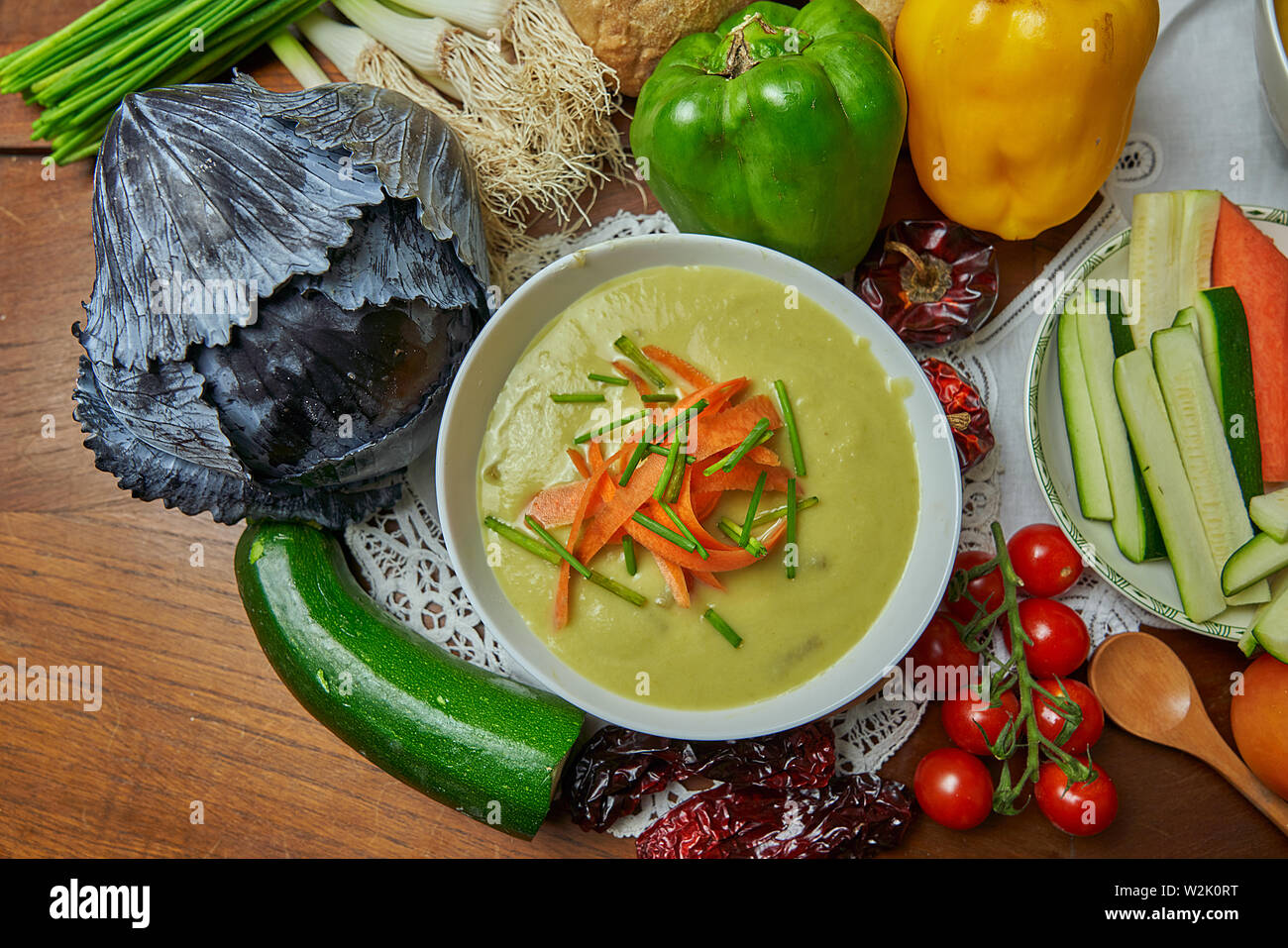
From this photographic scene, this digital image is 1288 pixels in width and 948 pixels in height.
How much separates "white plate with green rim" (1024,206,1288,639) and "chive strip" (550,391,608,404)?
90 cm

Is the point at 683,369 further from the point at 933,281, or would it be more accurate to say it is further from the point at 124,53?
the point at 124,53

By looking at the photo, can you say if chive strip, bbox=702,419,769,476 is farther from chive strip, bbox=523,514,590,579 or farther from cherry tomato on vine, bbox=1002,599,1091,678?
cherry tomato on vine, bbox=1002,599,1091,678

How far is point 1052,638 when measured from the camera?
1.87m

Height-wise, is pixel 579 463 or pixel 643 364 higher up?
pixel 643 364

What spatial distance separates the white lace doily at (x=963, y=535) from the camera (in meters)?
1.98

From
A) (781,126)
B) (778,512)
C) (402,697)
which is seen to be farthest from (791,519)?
(402,697)

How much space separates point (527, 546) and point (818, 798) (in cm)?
84

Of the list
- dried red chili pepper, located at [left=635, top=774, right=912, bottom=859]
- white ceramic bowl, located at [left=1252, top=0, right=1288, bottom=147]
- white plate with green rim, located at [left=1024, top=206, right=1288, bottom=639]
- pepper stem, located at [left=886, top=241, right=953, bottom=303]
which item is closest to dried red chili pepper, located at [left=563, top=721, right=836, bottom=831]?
dried red chili pepper, located at [left=635, top=774, right=912, bottom=859]

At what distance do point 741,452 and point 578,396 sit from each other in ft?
1.19

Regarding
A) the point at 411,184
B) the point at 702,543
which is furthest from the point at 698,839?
the point at 411,184

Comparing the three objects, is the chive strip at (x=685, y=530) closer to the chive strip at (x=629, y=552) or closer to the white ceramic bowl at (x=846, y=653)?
the chive strip at (x=629, y=552)

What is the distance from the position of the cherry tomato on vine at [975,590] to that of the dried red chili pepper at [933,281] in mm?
488
